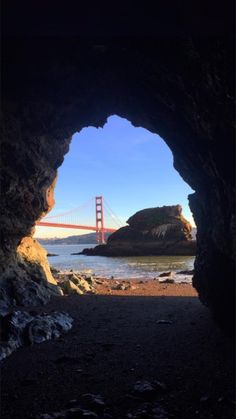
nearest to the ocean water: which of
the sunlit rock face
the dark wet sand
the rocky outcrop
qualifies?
the sunlit rock face

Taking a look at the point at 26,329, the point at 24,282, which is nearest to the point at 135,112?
the point at 24,282

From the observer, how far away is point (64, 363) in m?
4.79

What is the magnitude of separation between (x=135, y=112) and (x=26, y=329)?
6.21 m

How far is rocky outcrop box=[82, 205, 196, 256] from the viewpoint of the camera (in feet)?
180

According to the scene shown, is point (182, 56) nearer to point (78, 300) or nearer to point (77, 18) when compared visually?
point (77, 18)

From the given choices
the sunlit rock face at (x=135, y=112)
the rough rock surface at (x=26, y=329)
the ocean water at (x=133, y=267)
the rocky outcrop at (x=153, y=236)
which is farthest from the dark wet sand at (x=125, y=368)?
the rocky outcrop at (x=153, y=236)

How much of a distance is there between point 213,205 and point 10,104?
17.5 ft

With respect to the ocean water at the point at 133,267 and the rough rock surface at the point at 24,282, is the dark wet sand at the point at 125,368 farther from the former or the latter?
the ocean water at the point at 133,267

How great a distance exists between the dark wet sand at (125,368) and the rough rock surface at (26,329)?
0.17 m

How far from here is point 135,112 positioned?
9430mm

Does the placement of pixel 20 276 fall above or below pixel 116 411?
above

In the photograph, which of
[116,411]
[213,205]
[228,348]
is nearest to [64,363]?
[116,411]

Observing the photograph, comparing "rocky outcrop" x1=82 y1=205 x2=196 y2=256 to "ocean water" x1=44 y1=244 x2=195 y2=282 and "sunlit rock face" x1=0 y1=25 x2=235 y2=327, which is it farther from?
"sunlit rock face" x1=0 y1=25 x2=235 y2=327

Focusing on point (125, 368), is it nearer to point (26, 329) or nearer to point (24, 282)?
point (26, 329)
